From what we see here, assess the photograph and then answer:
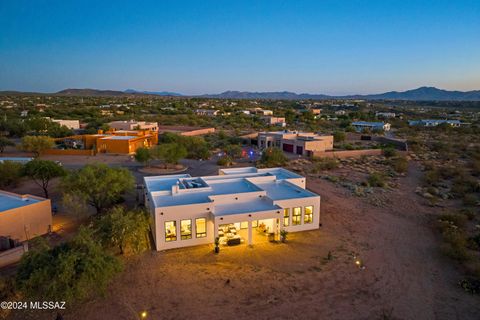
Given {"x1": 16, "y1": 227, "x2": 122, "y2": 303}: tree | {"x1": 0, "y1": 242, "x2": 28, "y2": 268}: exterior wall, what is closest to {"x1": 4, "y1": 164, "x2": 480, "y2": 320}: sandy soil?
{"x1": 16, "y1": 227, "x2": 122, "y2": 303}: tree

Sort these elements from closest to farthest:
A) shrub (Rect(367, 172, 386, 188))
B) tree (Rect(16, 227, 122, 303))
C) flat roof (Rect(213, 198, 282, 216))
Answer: tree (Rect(16, 227, 122, 303)), flat roof (Rect(213, 198, 282, 216)), shrub (Rect(367, 172, 386, 188))

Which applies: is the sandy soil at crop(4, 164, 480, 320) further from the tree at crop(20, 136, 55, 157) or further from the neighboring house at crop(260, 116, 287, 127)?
the neighboring house at crop(260, 116, 287, 127)

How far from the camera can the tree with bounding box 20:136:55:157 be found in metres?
38.7

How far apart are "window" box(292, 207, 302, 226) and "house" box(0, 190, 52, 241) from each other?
13.3 metres

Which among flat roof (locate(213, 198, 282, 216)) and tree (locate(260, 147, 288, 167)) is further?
tree (locate(260, 147, 288, 167))

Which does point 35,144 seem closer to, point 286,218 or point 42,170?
point 42,170

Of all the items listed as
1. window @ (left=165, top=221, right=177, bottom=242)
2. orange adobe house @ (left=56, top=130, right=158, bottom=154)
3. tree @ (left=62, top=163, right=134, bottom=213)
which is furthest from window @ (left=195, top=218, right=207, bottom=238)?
orange adobe house @ (left=56, top=130, right=158, bottom=154)

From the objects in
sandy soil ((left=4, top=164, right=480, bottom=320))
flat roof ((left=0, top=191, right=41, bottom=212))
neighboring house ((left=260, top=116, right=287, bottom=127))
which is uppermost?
neighboring house ((left=260, top=116, right=287, bottom=127))

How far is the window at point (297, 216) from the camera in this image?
18.6m

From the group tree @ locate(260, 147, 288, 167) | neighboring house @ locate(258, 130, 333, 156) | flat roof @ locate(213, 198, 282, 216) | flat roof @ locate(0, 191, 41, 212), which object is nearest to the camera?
flat roof @ locate(213, 198, 282, 216)

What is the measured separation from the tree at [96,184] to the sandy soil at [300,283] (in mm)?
6063

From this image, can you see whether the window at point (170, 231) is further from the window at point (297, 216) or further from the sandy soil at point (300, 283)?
the window at point (297, 216)

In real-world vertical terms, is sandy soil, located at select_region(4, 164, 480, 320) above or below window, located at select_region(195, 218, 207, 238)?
below

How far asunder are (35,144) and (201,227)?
31623 millimetres
